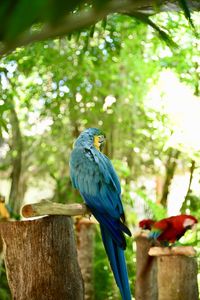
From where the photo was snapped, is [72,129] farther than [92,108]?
Yes

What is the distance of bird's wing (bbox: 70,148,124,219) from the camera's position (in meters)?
2.35

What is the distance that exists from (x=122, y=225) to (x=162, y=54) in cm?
278

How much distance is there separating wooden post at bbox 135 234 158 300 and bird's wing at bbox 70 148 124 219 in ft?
2.43

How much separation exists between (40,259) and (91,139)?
69 centimetres

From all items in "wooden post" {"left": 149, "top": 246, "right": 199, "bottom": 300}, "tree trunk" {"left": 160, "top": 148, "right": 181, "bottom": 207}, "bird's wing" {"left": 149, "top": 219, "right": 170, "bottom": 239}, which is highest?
"bird's wing" {"left": 149, "top": 219, "right": 170, "bottom": 239}

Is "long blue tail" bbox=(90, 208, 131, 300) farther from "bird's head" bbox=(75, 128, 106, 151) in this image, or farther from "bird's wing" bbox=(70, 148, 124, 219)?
"bird's head" bbox=(75, 128, 106, 151)

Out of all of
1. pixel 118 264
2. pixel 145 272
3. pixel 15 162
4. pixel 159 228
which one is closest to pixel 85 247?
pixel 145 272

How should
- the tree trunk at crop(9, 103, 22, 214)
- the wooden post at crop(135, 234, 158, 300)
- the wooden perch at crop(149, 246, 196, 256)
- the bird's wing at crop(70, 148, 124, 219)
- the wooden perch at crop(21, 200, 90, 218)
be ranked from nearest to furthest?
the wooden perch at crop(21, 200, 90, 218)
the bird's wing at crop(70, 148, 124, 219)
the wooden perch at crop(149, 246, 196, 256)
the wooden post at crop(135, 234, 158, 300)
the tree trunk at crop(9, 103, 22, 214)

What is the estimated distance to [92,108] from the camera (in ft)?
15.5

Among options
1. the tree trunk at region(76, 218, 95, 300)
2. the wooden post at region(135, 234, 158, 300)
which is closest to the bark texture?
the wooden post at region(135, 234, 158, 300)

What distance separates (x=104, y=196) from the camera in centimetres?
236

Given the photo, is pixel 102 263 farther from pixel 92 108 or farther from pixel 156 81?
pixel 156 81

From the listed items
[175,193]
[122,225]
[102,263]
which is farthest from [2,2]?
[175,193]

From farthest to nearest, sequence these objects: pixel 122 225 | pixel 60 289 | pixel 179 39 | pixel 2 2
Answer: pixel 179 39, pixel 122 225, pixel 60 289, pixel 2 2
